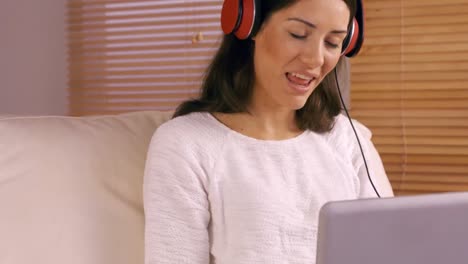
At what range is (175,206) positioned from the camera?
123 cm

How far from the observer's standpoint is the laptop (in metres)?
0.61

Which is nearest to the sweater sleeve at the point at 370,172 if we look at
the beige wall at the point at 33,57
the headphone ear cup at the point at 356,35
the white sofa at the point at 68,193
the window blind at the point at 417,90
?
the headphone ear cup at the point at 356,35

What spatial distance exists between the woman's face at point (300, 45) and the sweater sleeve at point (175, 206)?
0.67 feet

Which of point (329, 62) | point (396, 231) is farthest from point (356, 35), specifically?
point (396, 231)

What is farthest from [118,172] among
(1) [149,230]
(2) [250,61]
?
(2) [250,61]

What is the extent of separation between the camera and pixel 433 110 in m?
2.16

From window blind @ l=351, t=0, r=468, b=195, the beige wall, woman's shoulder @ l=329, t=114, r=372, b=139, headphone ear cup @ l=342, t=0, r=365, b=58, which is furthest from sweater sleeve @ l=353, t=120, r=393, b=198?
the beige wall

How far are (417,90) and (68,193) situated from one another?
128 centimetres

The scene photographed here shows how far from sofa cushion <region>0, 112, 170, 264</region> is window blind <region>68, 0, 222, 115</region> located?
134cm

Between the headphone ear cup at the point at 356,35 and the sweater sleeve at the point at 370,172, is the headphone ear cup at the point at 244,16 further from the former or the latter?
the sweater sleeve at the point at 370,172

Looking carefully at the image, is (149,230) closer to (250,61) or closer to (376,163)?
(250,61)

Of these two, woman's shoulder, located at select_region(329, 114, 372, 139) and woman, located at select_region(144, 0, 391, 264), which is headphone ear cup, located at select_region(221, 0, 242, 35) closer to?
woman, located at select_region(144, 0, 391, 264)

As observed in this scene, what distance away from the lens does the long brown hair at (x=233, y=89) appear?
1403mm

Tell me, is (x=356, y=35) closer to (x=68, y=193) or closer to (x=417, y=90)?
(x=68, y=193)
